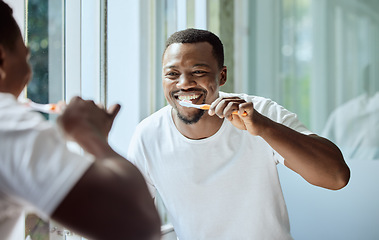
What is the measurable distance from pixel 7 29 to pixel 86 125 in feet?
0.62

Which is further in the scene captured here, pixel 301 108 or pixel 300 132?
pixel 301 108

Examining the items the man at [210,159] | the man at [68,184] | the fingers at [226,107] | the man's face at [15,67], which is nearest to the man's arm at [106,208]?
the man at [68,184]

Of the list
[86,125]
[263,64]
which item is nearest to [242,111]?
Answer: [86,125]

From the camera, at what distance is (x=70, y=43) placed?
1408 mm

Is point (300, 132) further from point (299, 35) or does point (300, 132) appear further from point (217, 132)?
point (299, 35)

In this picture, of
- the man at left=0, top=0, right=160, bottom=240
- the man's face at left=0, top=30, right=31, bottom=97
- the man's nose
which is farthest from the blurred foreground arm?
the man's nose

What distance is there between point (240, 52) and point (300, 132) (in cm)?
164

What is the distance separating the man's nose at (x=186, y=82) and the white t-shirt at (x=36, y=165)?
87 cm

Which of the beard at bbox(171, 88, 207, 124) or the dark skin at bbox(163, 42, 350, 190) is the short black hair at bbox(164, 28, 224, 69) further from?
the beard at bbox(171, 88, 207, 124)

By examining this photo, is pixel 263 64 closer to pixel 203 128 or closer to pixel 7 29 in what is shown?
pixel 203 128

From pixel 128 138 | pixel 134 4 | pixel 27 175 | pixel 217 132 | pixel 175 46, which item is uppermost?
pixel 134 4

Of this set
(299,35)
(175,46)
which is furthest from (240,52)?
(175,46)

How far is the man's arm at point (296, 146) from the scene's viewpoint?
109 centimetres

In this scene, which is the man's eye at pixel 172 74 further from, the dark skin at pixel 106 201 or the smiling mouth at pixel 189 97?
the dark skin at pixel 106 201
